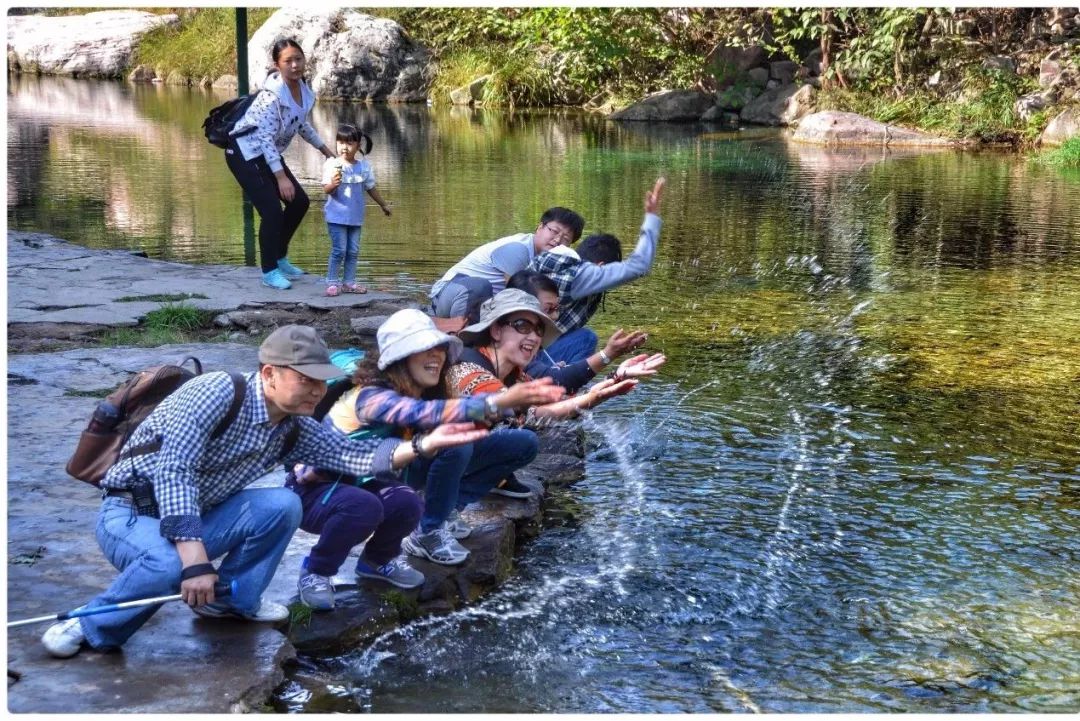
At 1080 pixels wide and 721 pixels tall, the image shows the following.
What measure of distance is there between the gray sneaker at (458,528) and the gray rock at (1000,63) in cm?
1828

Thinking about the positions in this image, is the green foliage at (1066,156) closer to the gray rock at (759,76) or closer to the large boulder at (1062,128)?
the large boulder at (1062,128)

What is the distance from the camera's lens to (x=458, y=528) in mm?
4488

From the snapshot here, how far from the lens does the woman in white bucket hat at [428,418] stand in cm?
357

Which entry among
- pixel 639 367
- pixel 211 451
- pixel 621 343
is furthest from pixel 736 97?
pixel 211 451

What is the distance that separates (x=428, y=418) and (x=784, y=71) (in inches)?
860

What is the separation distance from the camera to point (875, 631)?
3998 millimetres

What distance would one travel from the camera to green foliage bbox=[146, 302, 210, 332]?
22.9 ft

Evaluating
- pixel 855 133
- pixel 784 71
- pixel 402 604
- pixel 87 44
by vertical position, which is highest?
pixel 87 44

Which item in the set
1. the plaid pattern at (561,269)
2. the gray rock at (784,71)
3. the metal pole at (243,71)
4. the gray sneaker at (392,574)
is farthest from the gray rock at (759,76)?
the gray sneaker at (392,574)

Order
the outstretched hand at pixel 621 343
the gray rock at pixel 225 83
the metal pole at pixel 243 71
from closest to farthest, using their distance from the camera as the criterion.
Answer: the outstretched hand at pixel 621 343 → the metal pole at pixel 243 71 → the gray rock at pixel 225 83

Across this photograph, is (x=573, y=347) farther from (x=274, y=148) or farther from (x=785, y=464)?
(x=274, y=148)

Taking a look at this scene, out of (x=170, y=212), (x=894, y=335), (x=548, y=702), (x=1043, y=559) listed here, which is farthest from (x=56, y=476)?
(x=170, y=212)

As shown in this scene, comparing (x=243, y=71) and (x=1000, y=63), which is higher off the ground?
(x=1000, y=63)

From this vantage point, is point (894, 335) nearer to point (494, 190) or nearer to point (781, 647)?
point (781, 647)
